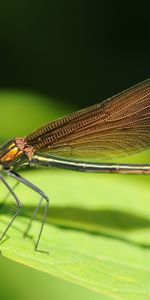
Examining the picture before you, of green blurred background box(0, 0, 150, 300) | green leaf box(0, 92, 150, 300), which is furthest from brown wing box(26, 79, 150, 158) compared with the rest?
green blurred background box(0, 0, 150, 300)

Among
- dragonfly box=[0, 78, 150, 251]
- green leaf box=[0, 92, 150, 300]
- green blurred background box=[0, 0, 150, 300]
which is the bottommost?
green leaf box=[0, 92, 150, 300]

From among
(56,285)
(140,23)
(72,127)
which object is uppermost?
(140,23)

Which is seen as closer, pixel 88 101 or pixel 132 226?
pixel 132 226

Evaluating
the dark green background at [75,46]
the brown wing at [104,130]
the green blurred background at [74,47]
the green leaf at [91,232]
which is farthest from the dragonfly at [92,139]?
the dark green background at [75,46]

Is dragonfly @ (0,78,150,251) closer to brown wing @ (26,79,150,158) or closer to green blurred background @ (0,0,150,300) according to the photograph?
brown wing @ (26,79,150,158)

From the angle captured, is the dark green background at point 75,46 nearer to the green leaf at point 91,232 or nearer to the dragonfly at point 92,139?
the dragonfly at point 92,139

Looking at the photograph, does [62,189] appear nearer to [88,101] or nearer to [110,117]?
[110,117]

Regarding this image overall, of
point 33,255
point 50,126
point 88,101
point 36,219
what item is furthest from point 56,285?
point 88,101

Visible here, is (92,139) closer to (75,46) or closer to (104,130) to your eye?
(104,130)
